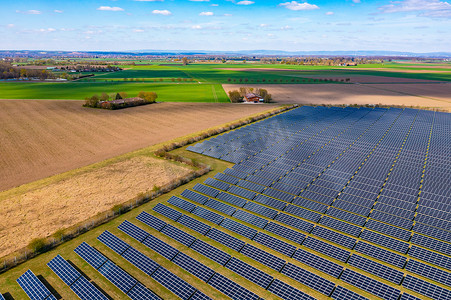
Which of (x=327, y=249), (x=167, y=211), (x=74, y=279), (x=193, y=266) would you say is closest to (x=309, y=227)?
(x=327, y=249)

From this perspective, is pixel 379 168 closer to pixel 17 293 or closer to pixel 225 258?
pixel 225 258

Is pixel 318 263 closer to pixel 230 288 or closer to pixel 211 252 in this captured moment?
pixel 230 288

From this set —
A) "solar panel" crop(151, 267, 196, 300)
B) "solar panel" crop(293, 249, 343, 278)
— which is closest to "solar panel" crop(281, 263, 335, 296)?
"solar panel" crop(293, 249, 343, 278)

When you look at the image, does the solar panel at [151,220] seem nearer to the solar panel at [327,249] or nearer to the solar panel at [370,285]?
the solar panel at [327,249]

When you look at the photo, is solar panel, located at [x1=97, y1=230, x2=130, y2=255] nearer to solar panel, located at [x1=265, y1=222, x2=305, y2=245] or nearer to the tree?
solar panel, located at [x1=265, y1=222, x2=305, y2=245]

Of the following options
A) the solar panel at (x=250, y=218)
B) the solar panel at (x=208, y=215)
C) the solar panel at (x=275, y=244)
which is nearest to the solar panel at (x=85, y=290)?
the solar panel at (x=208, y=215)
